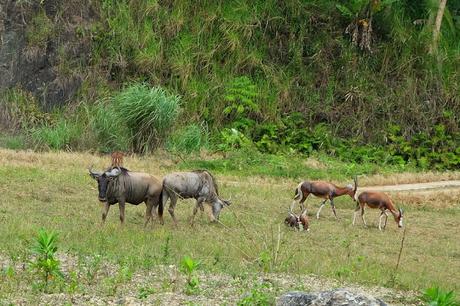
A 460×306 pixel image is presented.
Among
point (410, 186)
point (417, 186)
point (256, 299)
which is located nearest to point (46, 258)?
point (256, 299)

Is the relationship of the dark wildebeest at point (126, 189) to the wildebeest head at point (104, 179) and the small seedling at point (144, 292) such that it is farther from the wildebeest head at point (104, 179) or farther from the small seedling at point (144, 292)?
the small seedling at point (144, 292)

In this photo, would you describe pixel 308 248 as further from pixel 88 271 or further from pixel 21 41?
pixel 21 41

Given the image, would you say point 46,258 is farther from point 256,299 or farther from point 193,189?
point 193,189

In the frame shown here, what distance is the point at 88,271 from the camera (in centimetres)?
1052

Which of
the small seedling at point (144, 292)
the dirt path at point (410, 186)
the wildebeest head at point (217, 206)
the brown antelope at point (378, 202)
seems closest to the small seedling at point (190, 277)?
the small seedling at point (144, 292)

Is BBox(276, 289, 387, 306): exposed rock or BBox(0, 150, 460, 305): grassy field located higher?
BBox(276, 289, 387, 306): exposed rock

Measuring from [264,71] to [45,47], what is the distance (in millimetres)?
6922

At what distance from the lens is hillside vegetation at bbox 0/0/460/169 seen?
28.6 m

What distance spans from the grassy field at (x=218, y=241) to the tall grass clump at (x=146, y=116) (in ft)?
7.51

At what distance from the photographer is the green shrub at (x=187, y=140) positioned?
2585cm

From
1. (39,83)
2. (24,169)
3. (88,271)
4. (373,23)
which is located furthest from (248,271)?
(373,23)

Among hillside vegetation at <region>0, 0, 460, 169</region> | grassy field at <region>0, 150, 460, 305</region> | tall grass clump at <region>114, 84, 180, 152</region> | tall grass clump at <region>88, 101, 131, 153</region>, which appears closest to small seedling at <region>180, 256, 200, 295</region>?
grassy field at <region>0, 150, 460, 305</region>

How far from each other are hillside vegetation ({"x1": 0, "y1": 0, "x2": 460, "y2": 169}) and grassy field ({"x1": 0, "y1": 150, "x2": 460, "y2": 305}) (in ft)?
19.6

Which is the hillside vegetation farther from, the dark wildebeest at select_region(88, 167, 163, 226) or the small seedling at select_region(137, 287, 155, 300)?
the small seedling at select_region(137, 287, 155, 300)
